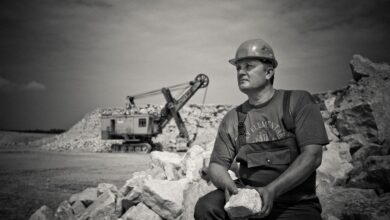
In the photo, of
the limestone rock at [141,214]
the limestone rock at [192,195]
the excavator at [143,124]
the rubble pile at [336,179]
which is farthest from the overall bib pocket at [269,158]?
the excavator at [143,124]

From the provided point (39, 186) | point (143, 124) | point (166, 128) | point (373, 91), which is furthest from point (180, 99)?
point (373, 91)

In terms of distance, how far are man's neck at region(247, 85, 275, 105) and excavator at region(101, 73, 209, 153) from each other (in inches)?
649

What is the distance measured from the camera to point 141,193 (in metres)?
3.55

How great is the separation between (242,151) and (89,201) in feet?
10.7

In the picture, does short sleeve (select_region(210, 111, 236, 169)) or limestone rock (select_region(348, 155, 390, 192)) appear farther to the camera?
limestone rock (select_region(348, 155, 390, 192))

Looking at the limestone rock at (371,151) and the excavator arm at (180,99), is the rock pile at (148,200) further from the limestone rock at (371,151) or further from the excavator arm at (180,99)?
the excavator arm at (180,99)

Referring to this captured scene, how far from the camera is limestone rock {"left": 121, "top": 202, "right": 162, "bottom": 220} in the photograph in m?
3.30

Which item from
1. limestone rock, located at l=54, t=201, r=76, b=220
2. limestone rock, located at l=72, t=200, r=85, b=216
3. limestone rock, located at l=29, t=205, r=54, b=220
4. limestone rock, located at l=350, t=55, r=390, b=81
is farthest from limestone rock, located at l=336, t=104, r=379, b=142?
limestone rock, located at l=29, t=205, r=54, b=220

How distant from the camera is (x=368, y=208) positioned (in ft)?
7.66

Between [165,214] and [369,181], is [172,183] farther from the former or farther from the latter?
[369,181]

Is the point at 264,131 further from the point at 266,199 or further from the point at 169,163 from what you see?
the point at 169,163

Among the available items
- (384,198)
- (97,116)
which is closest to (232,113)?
(384,198)

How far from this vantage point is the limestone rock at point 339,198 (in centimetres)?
262

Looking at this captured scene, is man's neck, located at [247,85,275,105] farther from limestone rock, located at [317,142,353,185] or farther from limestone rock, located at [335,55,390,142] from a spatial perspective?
limestone rock, located at [335,55,390,142]
